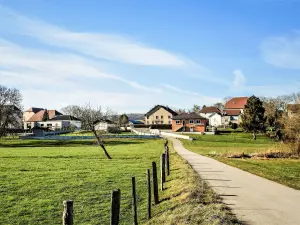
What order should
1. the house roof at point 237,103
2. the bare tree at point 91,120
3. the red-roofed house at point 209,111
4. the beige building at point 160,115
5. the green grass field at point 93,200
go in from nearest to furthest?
the green grass field at point 93,200
the bare tree at point 91,120
the beige building at point 160,115
the house roof at point 237,103
the red-roofed house at point 209,111

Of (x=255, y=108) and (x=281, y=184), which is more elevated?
(x=255, y=108)

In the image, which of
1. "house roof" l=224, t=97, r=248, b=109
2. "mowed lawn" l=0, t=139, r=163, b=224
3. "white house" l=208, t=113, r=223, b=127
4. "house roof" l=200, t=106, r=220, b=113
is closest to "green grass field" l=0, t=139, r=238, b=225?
"mowed lawn" l=0, t=139, r=163, b=224

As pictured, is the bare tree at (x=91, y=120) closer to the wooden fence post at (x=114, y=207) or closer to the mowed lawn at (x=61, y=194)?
the mowed lawn at (x=61, y=194)

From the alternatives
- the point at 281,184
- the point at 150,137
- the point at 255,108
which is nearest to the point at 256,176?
the point at 281,184

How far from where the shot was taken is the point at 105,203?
13.7 meters

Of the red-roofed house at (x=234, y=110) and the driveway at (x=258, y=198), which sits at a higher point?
the red-roofed house at (x=234, y=110)

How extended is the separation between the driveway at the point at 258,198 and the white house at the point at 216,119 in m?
104

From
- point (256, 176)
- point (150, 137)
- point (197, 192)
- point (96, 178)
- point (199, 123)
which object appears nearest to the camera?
point (197, 192)

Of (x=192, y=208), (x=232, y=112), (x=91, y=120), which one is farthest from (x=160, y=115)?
(x=192, y=208)

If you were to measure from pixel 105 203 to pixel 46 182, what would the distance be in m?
6.27

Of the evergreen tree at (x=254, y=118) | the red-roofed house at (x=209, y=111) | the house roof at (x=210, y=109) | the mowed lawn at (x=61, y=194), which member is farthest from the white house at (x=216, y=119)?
the mowed lawn at (x=61, y=194)

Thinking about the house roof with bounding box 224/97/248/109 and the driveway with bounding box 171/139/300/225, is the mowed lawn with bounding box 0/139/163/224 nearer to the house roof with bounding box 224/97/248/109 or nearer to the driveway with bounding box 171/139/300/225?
the driveway with bounding box 171/139/300/225

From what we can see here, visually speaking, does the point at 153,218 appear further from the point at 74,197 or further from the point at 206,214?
the point at 74,197

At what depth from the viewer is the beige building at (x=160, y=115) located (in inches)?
4574
